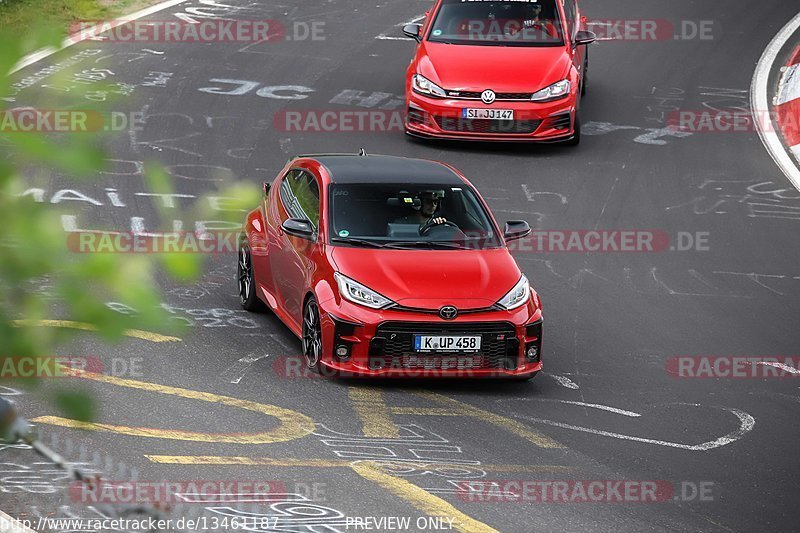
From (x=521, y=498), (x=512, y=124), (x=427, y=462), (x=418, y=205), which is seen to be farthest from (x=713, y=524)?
(x=512, y=124)

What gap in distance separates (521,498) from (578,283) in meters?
5.85

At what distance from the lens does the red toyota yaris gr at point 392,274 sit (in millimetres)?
9898

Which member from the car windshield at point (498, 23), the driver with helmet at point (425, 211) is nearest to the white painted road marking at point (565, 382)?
the driver with helmet at point (425, 211)

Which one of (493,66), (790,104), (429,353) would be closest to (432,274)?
(429,353)

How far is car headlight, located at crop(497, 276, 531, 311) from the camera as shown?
10.2 metres

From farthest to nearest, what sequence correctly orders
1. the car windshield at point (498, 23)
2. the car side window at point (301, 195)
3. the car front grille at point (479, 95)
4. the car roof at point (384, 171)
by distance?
1. the car windshield at point (498, 23)
2. the car front grille at point (479, 95)
3. the car roof at point (384, 171)
4. the car side window at point (301, 195)

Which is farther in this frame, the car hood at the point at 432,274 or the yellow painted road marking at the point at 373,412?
the car hood at the point at 432,274

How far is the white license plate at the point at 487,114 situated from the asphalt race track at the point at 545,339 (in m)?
0.63

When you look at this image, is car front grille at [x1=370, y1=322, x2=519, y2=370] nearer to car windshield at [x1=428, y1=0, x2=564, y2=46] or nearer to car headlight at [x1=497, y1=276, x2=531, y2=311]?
car headlight at [x1=497, y1=276, x2=531, y2=311]

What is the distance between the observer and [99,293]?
165 centimetres

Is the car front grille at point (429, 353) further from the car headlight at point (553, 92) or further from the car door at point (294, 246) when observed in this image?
the car headlight at point (553, 92)

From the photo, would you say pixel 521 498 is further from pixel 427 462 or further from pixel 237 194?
pixel 237 194

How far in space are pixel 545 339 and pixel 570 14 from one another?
9.04m

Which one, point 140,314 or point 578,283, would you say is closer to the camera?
point 140,314
